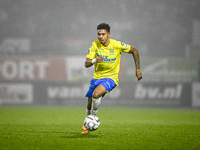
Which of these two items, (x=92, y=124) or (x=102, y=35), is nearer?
(x=92, y=124)

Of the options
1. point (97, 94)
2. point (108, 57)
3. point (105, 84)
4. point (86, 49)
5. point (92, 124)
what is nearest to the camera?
point (92, 124)

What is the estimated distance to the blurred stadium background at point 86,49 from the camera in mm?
17391

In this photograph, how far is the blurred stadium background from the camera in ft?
57.1

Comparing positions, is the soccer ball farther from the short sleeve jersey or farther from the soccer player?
the short sleeve jersey

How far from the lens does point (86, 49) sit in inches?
733

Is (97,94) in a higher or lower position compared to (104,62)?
lower

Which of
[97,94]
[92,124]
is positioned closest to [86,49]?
[97,94]

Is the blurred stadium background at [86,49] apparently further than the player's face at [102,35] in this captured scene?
Yes

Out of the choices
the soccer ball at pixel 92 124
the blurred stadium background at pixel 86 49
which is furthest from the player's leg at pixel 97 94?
the blurred stadium background at pixel 86 49

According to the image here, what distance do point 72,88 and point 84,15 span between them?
5299mm

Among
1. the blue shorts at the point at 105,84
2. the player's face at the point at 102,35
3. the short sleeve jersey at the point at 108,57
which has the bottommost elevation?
the blue shorts at the point at 105,84

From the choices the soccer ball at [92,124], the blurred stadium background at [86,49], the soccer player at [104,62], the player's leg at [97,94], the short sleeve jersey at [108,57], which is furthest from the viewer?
the blurred stadium background at [86,49]

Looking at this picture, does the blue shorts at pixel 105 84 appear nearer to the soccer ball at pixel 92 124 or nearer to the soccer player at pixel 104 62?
the soccer player at pixel 104 62

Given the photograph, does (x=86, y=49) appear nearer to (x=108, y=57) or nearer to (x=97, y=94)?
(x=108, y=57)
